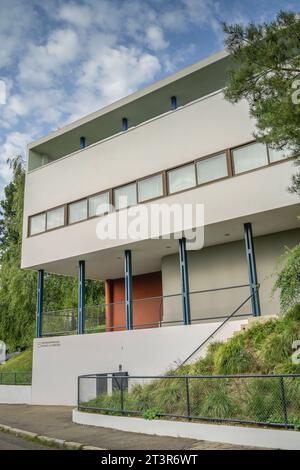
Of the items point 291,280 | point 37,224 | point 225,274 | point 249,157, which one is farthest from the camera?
point 37,224

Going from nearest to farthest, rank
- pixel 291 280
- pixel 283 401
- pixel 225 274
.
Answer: pixel 283 401
pixel 291 280
pixel 225 274

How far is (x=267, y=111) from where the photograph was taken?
886 centimetres

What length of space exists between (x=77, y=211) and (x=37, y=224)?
2.67 meters

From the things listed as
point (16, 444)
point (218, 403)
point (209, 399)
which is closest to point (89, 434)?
point (16, 444)

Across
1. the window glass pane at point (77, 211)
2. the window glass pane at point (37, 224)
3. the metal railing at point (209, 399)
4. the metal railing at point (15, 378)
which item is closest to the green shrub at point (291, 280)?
the metal railing at point (209, 399)

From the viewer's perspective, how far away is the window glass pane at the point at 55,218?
1981 centimetres

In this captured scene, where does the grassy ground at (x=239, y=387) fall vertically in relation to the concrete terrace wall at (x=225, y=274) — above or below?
below

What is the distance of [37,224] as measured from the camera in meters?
20.8

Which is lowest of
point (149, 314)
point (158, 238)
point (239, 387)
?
point (239, 387)

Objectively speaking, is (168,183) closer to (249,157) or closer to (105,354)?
(249,157)

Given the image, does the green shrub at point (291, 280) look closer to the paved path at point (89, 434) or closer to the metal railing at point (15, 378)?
the paved path at point (89, 434)

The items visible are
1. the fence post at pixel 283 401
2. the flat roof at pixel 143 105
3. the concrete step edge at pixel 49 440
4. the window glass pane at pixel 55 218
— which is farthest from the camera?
the window glass pane at pixel 55 218

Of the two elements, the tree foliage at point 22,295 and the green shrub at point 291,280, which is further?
the tree foliage at point 22,295

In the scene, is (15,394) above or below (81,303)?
below
